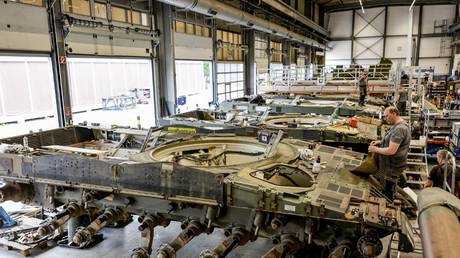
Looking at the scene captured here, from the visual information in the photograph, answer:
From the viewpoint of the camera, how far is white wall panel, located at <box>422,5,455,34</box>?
26.4 m

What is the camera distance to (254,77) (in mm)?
18719

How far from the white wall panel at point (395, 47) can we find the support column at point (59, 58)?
1022 inches

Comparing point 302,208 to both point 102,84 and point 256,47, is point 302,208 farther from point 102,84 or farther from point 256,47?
point 256,47

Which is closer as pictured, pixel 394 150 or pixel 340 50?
pixel 394 150

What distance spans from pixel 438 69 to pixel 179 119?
25692 millimetres

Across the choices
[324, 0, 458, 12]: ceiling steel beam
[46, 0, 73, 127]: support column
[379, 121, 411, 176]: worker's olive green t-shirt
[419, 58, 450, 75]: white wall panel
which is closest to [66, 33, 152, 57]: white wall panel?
[46, 0, 73, 127]: support column

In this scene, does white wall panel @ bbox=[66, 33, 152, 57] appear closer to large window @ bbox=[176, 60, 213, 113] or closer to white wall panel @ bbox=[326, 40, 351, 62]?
large window @ bbox=[176, 60, 213, 113]

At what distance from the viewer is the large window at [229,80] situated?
54.2ft

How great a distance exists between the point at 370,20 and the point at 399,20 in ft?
6.73

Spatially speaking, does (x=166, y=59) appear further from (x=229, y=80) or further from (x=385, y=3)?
(x=385, y=3)

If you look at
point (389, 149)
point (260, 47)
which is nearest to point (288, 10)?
point (260, 47)

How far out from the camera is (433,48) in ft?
89.3

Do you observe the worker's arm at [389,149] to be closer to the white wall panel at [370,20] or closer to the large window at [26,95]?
the large window at [26,95]

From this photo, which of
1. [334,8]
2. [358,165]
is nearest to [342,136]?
[358,165]
